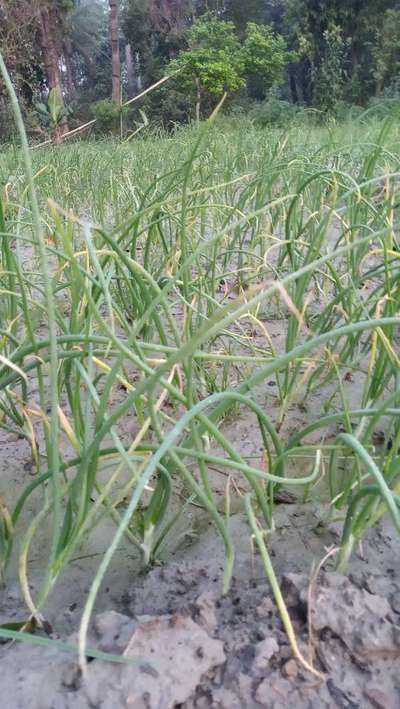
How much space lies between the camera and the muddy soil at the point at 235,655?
472 millimetres

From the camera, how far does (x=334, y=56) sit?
12641 millimetres

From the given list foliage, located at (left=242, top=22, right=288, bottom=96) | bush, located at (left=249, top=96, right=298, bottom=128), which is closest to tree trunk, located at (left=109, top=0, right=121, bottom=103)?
bush, located at (left=249, top=96, right=298, bottom=128)

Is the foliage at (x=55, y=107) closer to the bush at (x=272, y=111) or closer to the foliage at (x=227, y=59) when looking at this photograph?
the bush at (x=272, y=111)

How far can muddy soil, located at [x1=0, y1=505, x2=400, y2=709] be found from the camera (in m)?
0.47

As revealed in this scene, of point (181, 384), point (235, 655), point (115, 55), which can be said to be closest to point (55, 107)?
point (181, 384)

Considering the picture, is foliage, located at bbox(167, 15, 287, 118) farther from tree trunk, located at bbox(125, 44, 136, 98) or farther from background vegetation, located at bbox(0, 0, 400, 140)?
tree trunk, located at bbox(125, 44, 136, 98)

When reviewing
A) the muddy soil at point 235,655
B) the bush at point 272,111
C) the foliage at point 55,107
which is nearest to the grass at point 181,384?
the muddy soil at point 235,655

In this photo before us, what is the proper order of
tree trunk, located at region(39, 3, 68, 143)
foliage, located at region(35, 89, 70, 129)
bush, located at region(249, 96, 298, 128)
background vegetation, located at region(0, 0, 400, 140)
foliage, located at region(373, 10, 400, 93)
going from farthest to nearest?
foliage, located at region(373, 10, 400, 93), tree trunk, located at region(39, 3, 68, 143), background vegetation, located at region(0, 0, 400, 140), bush, located at region(249, 96, 298, 128), foliage, located at region(35, 89, 70, 129)

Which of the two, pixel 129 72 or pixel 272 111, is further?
pixel 129 72

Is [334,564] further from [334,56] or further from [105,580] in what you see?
[334,56]

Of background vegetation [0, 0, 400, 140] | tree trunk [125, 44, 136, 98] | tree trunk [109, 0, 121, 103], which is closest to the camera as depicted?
tree trunk [109, 0, 121, 103]

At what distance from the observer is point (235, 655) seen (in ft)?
1.72

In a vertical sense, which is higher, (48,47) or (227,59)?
(48,47)

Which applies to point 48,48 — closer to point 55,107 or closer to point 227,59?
point 227,59
